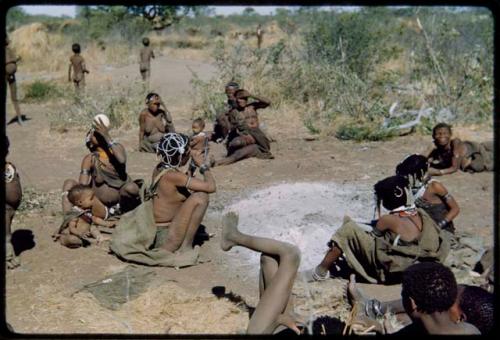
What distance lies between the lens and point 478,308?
3570 millimetres

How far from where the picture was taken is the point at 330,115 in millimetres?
10508

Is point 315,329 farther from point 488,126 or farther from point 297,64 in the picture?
point 297,64

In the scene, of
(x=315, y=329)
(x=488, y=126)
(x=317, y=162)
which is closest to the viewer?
(x=315, y=329)

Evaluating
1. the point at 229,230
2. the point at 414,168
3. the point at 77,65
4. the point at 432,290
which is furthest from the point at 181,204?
the point at 77,65

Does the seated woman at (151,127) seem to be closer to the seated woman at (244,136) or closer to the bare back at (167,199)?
the seated woman at (244,136)

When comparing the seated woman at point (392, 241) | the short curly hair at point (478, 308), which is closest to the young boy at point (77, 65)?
the seated woman at point (392, 241)

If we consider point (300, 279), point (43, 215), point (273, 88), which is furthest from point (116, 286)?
point (273, 88)

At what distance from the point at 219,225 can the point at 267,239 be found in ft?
8.06

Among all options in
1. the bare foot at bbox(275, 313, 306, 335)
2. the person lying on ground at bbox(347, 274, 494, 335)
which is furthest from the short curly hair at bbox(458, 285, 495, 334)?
the bare foot at bbox(275, 313, 306, 335)

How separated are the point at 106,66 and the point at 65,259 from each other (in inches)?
606

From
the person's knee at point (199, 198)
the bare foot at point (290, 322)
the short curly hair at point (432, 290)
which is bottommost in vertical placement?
the bare foot at point (290, 322)

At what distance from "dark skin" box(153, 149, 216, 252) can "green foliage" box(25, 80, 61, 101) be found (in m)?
9.28

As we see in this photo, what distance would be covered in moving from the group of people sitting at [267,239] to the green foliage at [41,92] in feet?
27.2

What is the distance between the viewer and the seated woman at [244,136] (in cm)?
859
